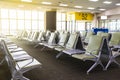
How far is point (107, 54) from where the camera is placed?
15.0ft

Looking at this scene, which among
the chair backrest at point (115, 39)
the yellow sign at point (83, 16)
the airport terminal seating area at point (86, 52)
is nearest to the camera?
the airport terminal seating area at point (86, 52)

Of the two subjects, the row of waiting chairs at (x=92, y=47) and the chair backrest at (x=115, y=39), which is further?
the chair backrest at (x=115, y=39)

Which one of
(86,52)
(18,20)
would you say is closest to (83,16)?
(18,20)

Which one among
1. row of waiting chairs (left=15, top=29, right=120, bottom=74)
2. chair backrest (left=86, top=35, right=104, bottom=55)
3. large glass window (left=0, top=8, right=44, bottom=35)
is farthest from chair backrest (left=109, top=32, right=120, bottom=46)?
large glass window (left=0, top=8, right=44, bottom=35)

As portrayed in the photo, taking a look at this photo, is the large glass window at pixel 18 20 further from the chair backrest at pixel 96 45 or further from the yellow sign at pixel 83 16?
the chair backrest at pixel 96 45

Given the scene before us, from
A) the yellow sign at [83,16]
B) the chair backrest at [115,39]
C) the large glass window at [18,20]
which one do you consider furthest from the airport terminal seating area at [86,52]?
the large glass window at [18,20]

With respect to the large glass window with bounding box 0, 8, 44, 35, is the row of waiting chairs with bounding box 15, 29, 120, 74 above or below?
below

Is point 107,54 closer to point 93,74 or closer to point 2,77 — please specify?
point 93,74

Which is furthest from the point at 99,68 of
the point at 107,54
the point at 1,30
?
the point at 1,30

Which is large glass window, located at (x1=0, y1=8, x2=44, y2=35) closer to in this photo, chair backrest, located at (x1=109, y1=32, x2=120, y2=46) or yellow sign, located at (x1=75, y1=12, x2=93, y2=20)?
yellow sign, located at (x1=75, y1=12, x2=93, y2=20)

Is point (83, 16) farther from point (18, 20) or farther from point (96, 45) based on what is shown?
point (96, 45)

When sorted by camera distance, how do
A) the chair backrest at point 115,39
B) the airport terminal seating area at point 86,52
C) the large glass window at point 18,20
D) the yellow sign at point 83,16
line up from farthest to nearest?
the large glass window at point 18,20 < the yellow sign at point 83,16 < the chair backrest at point 115,39 < the airport terminal seating area at point 86,52

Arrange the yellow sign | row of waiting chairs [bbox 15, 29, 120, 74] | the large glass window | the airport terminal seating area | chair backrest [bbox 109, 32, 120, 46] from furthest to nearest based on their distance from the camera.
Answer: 1. the large glass window
2. the yellow sign
3. chair backrest [bbox 109, 32, 120, 46]
4. row of waiting chairs [bbox 15, 29, 120, 74]
5. the airport terminal seating area

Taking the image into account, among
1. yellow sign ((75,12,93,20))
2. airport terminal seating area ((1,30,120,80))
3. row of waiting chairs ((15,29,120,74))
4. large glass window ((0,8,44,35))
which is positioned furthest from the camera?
large glass window ((0,8,44,35))
